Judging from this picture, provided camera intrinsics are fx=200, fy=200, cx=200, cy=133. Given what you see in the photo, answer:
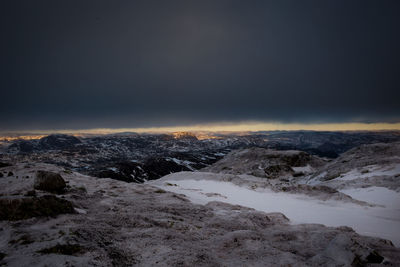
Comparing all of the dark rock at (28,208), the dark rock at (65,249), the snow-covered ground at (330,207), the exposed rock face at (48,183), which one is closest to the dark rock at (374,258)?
the snow-covered ground at (330,207)

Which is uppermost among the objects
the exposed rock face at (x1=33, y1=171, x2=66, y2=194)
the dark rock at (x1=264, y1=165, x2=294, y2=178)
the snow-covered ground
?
the exposed rock face at (x1=33, y1=171, x2=66, y2=194)

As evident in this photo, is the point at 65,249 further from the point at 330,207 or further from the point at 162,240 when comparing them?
the point at 330,207

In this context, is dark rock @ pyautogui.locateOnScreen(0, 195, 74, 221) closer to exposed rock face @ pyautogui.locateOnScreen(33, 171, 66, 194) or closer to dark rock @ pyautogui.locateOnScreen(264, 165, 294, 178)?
exposed rock face @ pyautogui.locateOnScreen(33, 171, 66, 194)

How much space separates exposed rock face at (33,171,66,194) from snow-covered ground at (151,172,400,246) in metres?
12.5

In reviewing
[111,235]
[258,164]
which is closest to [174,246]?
[111,235]

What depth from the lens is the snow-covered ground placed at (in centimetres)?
1320

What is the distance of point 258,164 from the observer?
9825 cm

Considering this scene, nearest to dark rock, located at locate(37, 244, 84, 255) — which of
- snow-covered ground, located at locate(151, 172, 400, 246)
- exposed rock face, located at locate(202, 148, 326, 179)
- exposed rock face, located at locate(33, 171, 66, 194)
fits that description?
snow-covered ground, located at locate(151, 172, 400, 246)

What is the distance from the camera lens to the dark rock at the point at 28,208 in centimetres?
1041

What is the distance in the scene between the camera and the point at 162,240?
891 centimetres

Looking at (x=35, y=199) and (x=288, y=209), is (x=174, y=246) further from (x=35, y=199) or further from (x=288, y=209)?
(x=288, y=209)

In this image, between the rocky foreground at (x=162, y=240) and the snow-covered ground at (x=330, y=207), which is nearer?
the rocky foreground at (x=162, y=240)

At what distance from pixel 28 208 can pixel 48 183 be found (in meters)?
8.61

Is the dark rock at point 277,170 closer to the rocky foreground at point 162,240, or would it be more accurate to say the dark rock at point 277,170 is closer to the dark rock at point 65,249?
the rocky foreground at point 162,240
